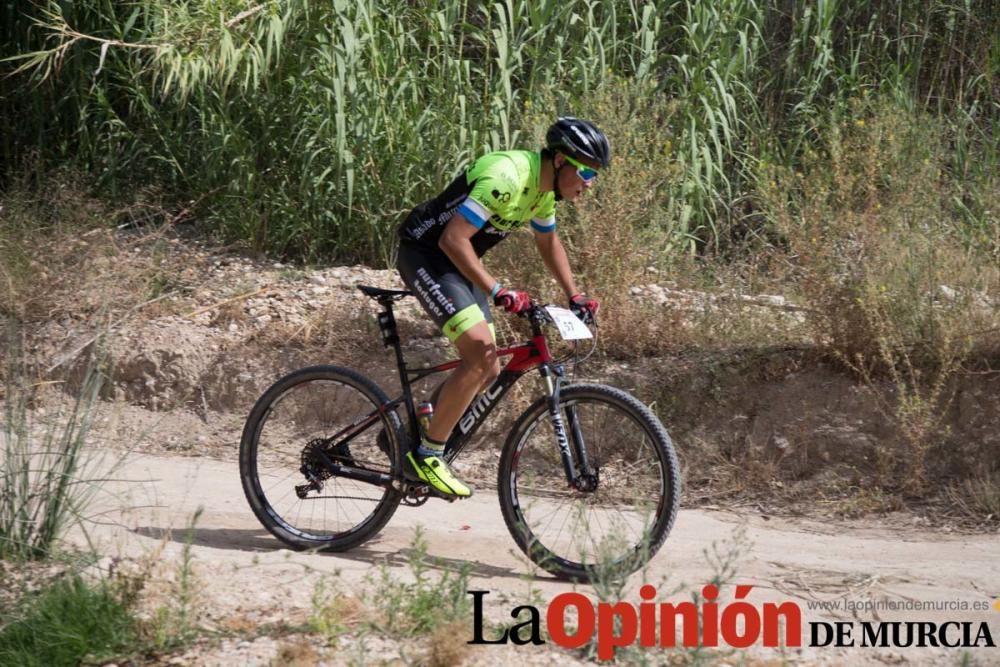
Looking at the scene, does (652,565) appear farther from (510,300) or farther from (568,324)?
(510,300)

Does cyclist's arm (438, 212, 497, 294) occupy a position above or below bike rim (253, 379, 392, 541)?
above

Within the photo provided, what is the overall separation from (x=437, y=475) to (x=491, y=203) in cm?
126

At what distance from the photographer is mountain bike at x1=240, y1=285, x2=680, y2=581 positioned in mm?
5078

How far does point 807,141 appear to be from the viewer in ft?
28.9

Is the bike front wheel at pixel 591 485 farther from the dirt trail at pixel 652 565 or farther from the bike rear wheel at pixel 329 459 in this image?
the bike rear wheel at pixel 329 459

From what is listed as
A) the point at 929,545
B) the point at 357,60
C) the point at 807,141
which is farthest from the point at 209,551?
the point at 807,141

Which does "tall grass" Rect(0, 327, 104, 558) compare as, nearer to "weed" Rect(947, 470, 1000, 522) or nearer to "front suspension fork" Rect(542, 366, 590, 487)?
"front suspension fork" Rect(542, 366, 590, 487)

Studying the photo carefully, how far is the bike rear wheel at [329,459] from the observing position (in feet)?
18.0

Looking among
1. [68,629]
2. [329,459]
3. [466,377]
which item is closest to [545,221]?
[466,377]

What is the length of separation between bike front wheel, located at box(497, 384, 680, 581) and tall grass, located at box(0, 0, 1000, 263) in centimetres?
256

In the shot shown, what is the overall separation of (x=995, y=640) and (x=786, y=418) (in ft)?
7.32

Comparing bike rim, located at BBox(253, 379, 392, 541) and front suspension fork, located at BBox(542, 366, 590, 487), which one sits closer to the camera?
front suspension fork, located at BBox(542, 366, 590, 487)

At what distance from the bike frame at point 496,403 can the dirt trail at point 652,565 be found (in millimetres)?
471

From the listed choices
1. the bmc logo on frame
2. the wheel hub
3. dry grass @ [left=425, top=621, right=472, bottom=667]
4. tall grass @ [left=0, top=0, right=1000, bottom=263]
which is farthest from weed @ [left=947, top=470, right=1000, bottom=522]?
dry grass @ [left=425, top=621, right=472, bottom=667]
